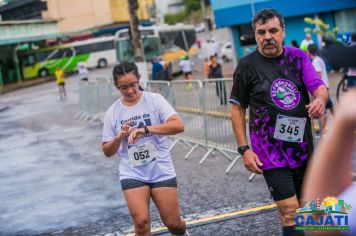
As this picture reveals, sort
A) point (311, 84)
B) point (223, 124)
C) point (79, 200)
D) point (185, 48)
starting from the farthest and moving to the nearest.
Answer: point (185, 48) < point (223, 124) < point (79, 200) < point (311, 84)

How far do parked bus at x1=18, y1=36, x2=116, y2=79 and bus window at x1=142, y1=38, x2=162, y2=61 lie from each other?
18304 millimetres

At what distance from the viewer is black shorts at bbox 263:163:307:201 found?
14.2 ft

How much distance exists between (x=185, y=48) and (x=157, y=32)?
1379 cm

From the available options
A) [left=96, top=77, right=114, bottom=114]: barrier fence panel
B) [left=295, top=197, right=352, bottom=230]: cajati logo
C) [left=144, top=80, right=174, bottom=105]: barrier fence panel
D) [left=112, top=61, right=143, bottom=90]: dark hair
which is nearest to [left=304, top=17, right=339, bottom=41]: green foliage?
[left=96, top=77, right=114, bottom=114]: barrier fence panel

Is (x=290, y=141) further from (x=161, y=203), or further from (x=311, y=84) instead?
(x=161, y=203)

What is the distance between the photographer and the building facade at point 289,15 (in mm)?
23312

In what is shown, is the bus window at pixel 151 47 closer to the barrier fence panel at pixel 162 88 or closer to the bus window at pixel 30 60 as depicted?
the bus window at pixel 30 60

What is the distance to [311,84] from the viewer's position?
14.6ft

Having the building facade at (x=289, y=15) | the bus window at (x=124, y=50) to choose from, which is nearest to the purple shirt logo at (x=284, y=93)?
the building facade at (x=289, y=15)

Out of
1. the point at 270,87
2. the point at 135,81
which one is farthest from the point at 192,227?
the point at 270,87

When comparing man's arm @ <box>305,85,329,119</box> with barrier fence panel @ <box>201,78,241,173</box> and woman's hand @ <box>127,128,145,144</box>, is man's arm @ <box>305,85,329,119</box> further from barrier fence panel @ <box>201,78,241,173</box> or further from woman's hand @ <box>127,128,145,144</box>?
barrier fence panel @ <box>201,78,241,173</box>

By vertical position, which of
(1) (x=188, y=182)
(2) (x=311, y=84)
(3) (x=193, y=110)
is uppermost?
(2) (x=311, y=84)

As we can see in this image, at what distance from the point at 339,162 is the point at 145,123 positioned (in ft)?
10.7

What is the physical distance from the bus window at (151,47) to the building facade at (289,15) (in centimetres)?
933
